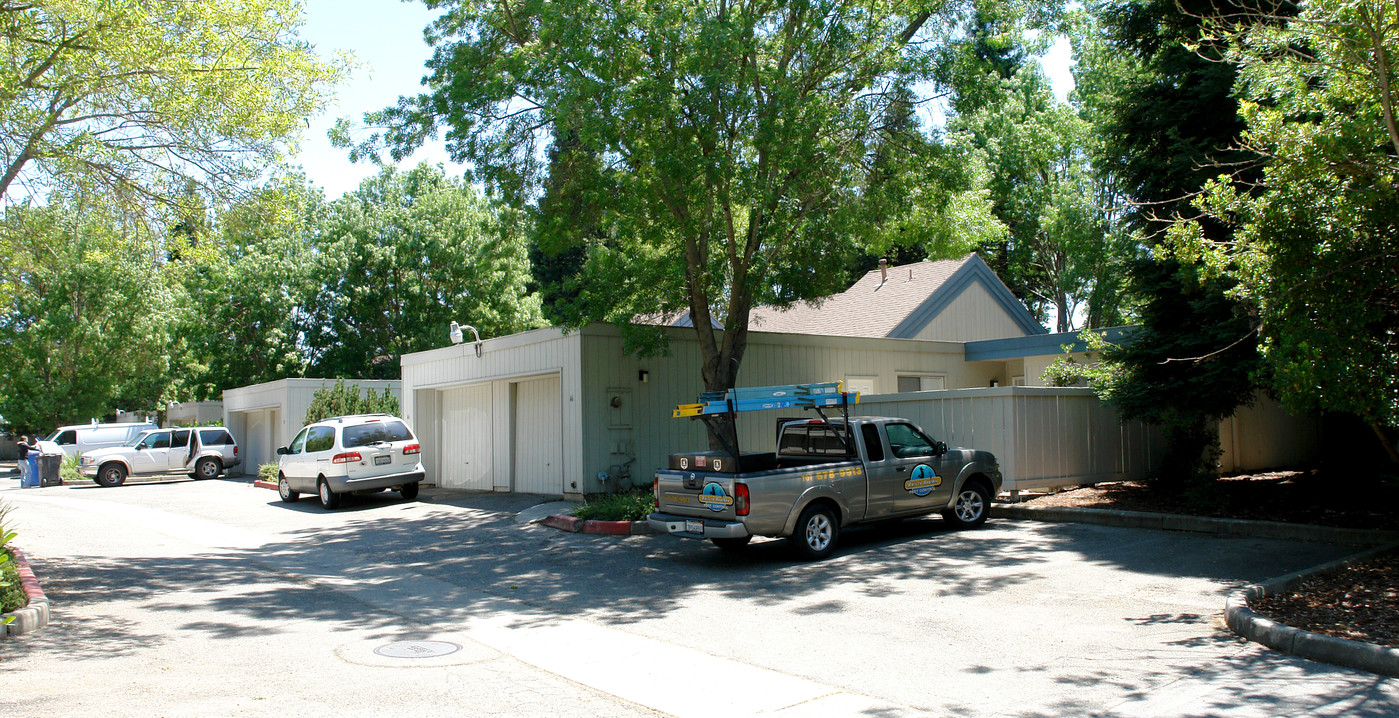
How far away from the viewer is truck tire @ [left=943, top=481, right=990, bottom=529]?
12539mm

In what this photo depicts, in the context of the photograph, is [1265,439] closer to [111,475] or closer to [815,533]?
[815,533]

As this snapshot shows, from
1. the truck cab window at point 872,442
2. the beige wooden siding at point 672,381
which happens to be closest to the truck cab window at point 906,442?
the truck cab window at point 872,442

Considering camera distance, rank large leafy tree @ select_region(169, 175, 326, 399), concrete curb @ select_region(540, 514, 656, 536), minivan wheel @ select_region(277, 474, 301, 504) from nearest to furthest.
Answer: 1. concrete curb @ select_region(540, 514, 656, 536)
2. minivan wheel @ select_region(277, 474, 301, 504)
3. large leafy tree @ select_region(169, 175, 326, 399)

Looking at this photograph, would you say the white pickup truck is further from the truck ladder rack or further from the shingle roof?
the shingle roof

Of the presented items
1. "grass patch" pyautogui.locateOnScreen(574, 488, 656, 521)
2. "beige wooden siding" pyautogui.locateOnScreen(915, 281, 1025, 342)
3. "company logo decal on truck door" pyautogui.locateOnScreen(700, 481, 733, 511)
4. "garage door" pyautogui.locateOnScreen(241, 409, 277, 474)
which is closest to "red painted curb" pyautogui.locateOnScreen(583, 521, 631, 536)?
"grass patch" pyautogui.locateOnScreen(574, 488, 656, 521)

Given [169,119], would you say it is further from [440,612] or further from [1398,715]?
[1398,715]

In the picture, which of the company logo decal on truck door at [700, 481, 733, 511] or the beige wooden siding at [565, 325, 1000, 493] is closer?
the company logo decal on truck door at [700, 481, 733, 511]

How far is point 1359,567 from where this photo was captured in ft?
28.8

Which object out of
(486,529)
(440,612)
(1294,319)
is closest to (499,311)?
(486,529)

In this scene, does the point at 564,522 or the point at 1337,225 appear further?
the point at 564,522

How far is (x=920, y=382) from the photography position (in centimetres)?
2214

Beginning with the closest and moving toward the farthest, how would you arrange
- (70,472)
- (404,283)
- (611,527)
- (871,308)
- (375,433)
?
(611,527) → (375,433) → (871,308) → (70,472) → (404,283)

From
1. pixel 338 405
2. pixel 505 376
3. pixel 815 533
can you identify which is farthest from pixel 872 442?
pixel 338 405

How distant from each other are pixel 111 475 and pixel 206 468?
99.2 inches
